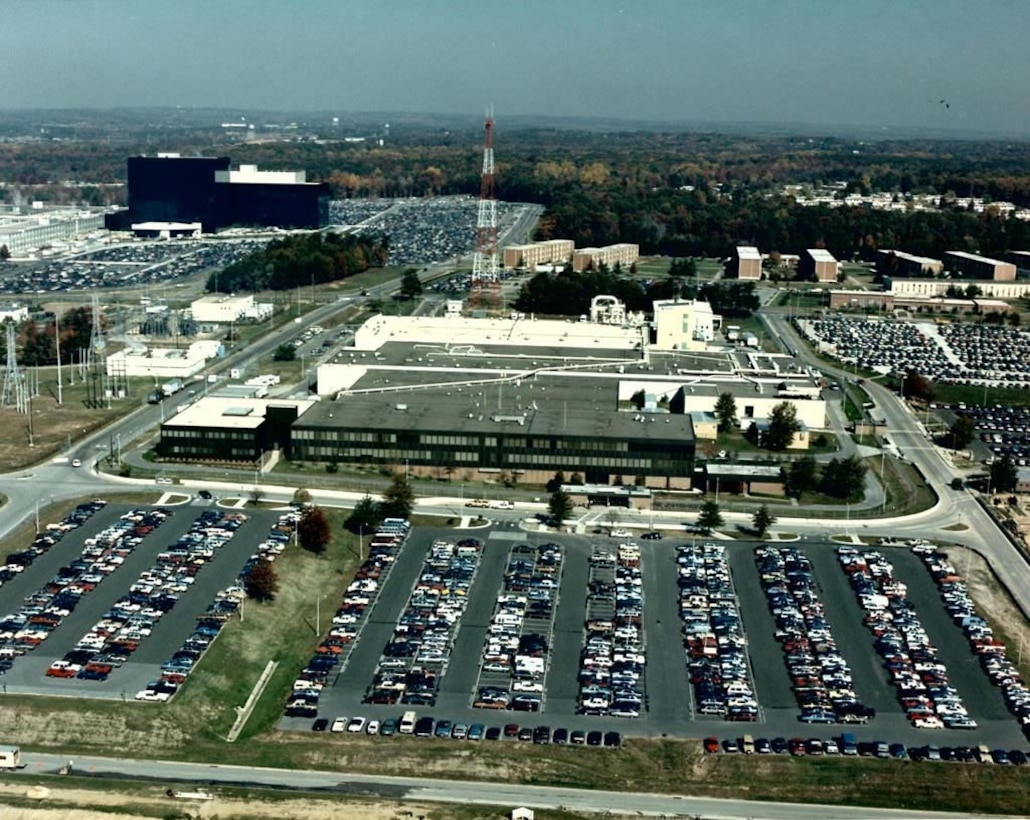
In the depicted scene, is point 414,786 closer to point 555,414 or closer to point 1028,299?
point 555,414

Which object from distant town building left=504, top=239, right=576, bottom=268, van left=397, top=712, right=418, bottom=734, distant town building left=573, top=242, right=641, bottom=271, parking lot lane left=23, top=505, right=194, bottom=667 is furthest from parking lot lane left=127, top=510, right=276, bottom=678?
distant town building left=573, top=242, right=641, bottom=271

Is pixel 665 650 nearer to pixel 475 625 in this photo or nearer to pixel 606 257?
pixel 475 625

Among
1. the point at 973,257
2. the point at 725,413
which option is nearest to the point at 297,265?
the point at 725,413

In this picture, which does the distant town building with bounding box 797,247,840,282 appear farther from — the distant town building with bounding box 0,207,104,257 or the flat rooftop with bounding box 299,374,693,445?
the distant town building with bounding box 0,207,104,257

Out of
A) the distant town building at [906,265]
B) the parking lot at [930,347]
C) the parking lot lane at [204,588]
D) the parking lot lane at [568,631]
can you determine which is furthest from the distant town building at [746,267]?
the parking lot lane at [204,588]

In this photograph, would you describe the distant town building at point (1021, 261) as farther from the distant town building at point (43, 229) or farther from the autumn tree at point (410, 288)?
the distant town building at point (43, 229)
